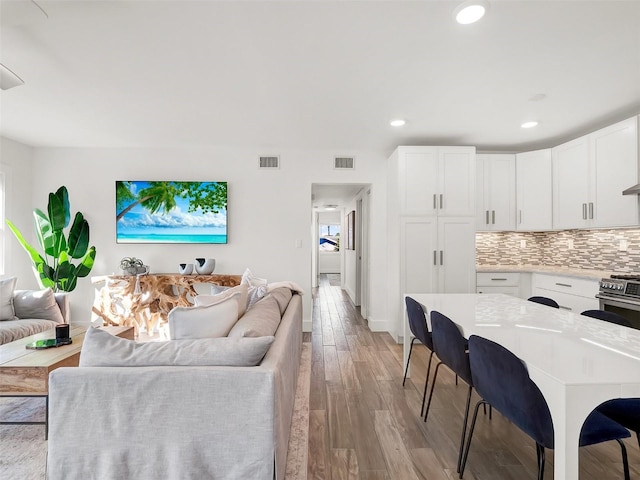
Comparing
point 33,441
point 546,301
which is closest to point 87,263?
point 33,441

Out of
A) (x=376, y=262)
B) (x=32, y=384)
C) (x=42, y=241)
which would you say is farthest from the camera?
(x=376, y=262)

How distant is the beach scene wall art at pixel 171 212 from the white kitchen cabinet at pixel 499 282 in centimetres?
344

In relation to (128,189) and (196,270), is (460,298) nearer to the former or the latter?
(196,270)

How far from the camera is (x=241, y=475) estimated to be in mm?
1302

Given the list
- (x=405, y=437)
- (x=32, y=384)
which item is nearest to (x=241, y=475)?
(x=405, y=437)

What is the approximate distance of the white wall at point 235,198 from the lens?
14.8ft

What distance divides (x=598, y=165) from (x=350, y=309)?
415 centimetres

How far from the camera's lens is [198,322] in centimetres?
170

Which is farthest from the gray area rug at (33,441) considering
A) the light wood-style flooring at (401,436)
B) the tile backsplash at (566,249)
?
the tile backsplash at (566,249)

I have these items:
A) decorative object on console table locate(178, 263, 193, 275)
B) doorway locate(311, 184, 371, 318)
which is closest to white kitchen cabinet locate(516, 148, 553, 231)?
doorway locate(311, 184, 371, 318)

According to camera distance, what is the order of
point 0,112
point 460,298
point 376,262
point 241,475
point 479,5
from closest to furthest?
1. point 241,475
2. point 479,5
3. point 460,298
4. point 0,112
5. point 376,262

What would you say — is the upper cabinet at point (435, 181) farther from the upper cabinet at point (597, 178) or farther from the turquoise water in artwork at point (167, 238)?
the turquoise water in artwork at point (167, 238)

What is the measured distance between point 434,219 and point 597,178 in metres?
1.68

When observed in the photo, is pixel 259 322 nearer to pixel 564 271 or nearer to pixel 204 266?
pixel 204 266
